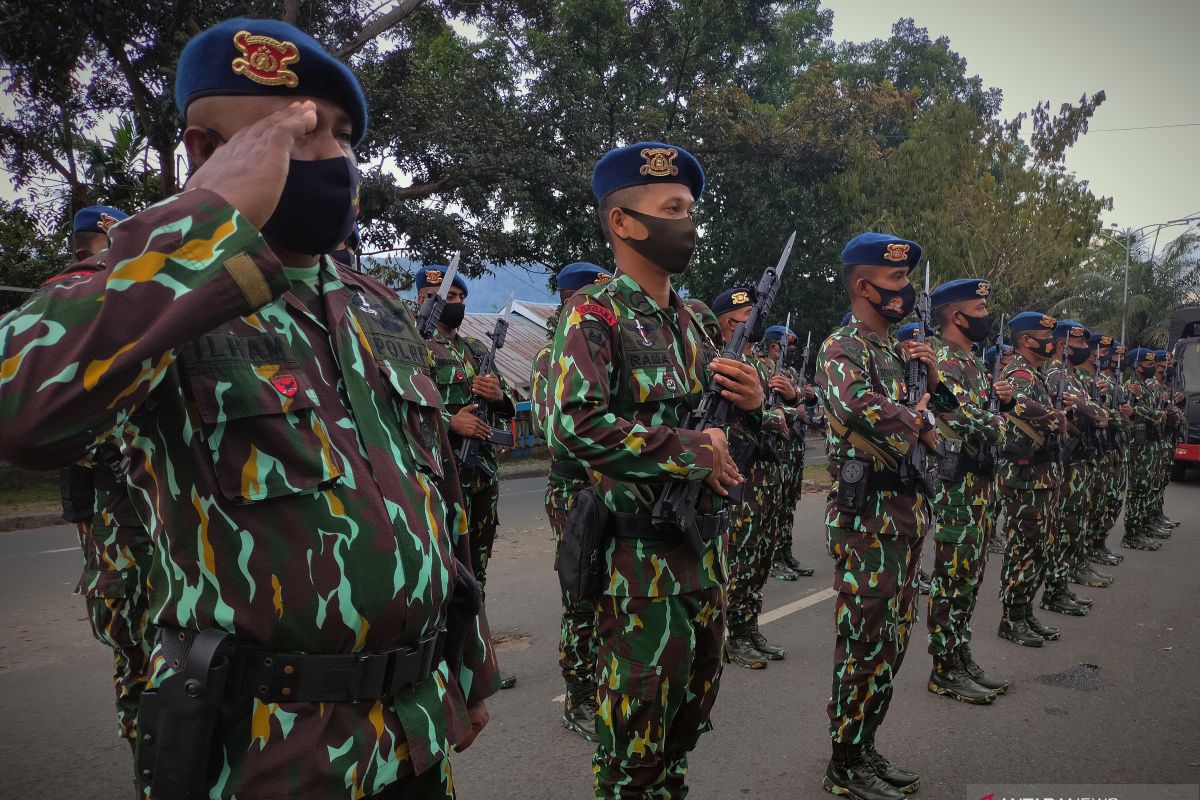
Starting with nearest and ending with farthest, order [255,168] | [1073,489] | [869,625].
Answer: [255,168] → [869,625] → [1073,489]

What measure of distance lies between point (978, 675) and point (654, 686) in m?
3.09

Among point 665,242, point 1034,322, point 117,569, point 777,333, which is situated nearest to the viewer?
point 665,242

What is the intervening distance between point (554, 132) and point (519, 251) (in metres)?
2.49

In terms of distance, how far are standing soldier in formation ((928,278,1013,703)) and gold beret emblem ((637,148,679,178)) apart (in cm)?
228

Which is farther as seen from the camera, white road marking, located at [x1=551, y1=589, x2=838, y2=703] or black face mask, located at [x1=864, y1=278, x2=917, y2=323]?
white road marking, located at [x1=551, y1=589, x2=838, y2=703]

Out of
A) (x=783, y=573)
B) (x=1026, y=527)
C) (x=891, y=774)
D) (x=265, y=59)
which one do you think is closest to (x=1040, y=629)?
(x=1026, y=527)

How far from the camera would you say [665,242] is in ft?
9.71

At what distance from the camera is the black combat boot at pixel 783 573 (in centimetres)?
787

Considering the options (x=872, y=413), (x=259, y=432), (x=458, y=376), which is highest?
(x=458, y=376)

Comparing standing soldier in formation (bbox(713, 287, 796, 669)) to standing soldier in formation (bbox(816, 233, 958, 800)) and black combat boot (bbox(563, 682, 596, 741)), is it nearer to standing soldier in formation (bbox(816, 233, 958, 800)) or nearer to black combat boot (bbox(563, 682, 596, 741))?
standing soldier in formation (bbox(816, 233, 958, 800))

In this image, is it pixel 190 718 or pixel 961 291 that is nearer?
pixel 190 718

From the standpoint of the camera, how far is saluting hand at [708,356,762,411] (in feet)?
8.95

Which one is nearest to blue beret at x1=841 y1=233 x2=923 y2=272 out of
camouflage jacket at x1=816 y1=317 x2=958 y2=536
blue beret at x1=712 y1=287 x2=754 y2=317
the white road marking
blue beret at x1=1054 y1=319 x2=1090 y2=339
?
camouflage jacket at x1=816 y1=317 x2=958 y2=536

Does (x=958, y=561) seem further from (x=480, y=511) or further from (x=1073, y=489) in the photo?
(x=480, y=511)
